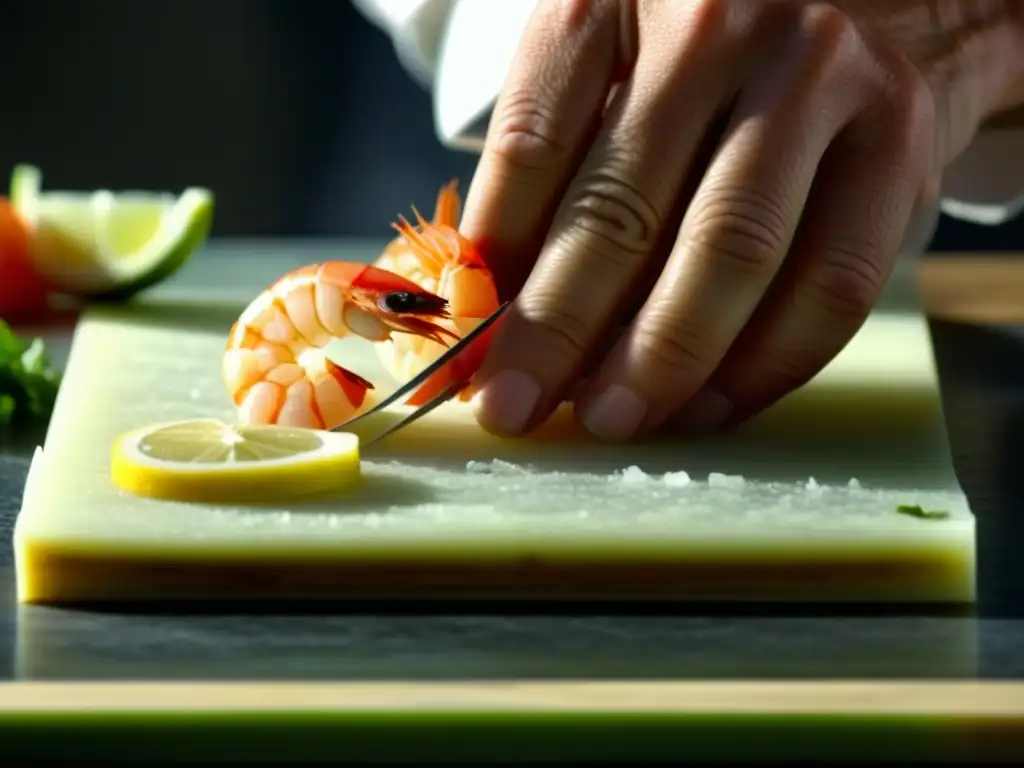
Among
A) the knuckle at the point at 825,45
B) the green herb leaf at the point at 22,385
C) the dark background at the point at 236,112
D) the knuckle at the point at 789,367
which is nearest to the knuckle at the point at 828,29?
the knuckle at the point at 825,45

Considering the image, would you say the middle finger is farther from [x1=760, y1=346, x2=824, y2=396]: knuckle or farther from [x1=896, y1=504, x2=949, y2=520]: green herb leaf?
[x1=896, y1=504, x2=949, y2=520]: green herb leaf

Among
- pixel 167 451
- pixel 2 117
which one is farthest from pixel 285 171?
pixel 167 451

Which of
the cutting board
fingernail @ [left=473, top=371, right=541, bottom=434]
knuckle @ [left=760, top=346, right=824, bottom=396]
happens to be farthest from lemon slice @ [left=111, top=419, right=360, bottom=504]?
knuckle @ [left=760, top=346, right=824, bottom=396]

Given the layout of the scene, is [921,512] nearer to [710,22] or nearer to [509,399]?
[509,399]

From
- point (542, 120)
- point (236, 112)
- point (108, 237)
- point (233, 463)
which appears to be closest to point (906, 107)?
point (542, 120)

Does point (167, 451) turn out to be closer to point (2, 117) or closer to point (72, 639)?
point (72, 639)

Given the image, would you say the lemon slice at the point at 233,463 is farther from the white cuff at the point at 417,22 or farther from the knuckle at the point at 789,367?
the white cuff at the point at 417,22

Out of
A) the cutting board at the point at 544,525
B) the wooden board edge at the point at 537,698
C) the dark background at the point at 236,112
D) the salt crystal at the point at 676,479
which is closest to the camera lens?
the wooden board edge at the point at 537,698
